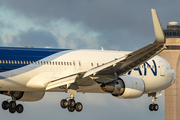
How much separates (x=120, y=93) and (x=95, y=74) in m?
3.39

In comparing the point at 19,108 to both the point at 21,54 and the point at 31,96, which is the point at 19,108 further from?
the point at 21,54

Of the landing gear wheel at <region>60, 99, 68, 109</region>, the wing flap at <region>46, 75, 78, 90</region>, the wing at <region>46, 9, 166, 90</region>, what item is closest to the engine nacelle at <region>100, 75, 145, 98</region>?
the wing at <region>46, 9, 166, 90</region>

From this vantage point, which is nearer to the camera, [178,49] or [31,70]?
[31,70]

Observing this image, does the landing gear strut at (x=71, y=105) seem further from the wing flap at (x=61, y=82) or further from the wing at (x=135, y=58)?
the wing at (x=135, y=58)

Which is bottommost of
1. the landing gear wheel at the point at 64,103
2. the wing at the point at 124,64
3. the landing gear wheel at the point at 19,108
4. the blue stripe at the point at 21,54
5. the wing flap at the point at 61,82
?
the landing gear wheel at the point at 19,108

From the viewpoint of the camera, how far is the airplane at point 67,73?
2931cm

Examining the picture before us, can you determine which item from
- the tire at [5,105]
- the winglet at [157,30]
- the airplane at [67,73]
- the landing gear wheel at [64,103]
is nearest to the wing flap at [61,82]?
the airplane at [67,73]

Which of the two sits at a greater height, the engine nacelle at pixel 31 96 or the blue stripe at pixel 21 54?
the blue stripe at pixel 21 54

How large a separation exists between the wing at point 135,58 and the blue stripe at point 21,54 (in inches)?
194

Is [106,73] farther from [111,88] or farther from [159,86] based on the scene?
[159,86]

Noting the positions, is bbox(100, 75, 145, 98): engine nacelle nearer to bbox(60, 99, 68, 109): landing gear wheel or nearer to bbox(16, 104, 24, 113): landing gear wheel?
bbox(60, 99, 68, 109): landing gear wheel

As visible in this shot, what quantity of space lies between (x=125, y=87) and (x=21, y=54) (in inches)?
314

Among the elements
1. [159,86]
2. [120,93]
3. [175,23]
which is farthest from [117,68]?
[175,23]

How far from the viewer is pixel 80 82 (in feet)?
105
